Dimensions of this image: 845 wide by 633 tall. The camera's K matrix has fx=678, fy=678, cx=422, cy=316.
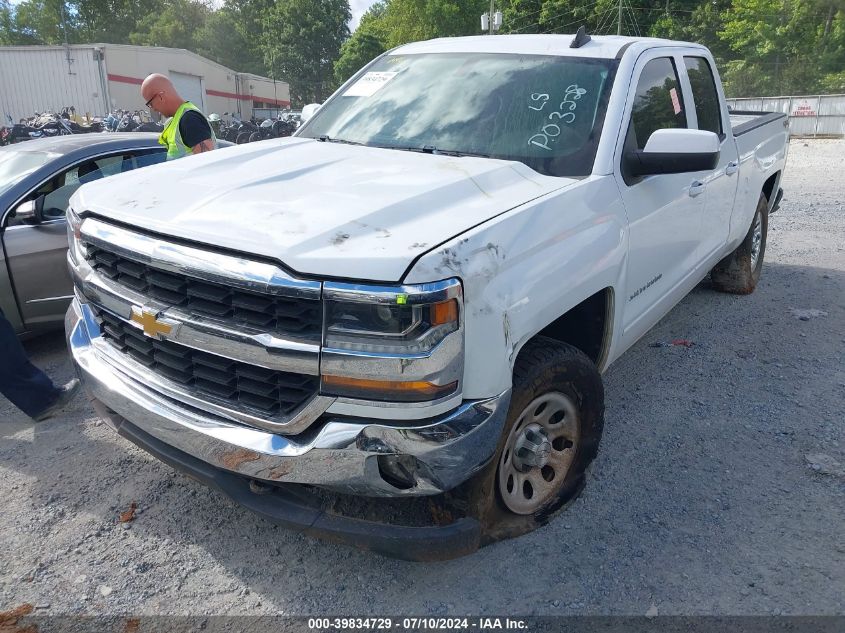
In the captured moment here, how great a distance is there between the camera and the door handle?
150 inches

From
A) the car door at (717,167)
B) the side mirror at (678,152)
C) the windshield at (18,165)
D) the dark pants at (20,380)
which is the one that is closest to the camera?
the side mirror at (678,152)

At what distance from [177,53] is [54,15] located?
165ft

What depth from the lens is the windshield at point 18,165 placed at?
4621 millimetres

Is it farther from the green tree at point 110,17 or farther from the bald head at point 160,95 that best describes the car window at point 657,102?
the green tree at point 110,17

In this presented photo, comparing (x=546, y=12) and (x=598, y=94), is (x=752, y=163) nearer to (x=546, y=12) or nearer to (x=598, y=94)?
(x=598, y=94)

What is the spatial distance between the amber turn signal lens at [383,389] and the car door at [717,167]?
274 cm

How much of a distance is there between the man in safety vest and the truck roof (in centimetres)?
196

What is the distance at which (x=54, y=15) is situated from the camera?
7369cm

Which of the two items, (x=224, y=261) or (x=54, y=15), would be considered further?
(x=54, y=15)

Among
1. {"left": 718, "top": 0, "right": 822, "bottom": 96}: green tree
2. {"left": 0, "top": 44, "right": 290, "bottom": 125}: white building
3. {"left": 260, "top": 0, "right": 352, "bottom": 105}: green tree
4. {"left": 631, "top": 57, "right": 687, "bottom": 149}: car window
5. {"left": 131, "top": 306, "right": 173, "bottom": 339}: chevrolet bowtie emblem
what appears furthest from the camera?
{"left": 260, "top": 0, "right": 352, "bottom": 105}: green tree

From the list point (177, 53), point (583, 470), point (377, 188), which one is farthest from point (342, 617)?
point (177, 53)

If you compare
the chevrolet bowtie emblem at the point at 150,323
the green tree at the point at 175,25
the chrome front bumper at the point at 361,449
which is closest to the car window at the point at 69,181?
the chevrolet bowtie emblem at the point at 150,323

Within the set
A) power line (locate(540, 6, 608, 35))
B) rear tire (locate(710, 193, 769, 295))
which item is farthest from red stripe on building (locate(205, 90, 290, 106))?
rear tire (locate(710, 193, 769, 295))

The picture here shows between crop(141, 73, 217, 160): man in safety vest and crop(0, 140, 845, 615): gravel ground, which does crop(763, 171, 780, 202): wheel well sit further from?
crop(141, 73, 217, 160): man in safety vest
